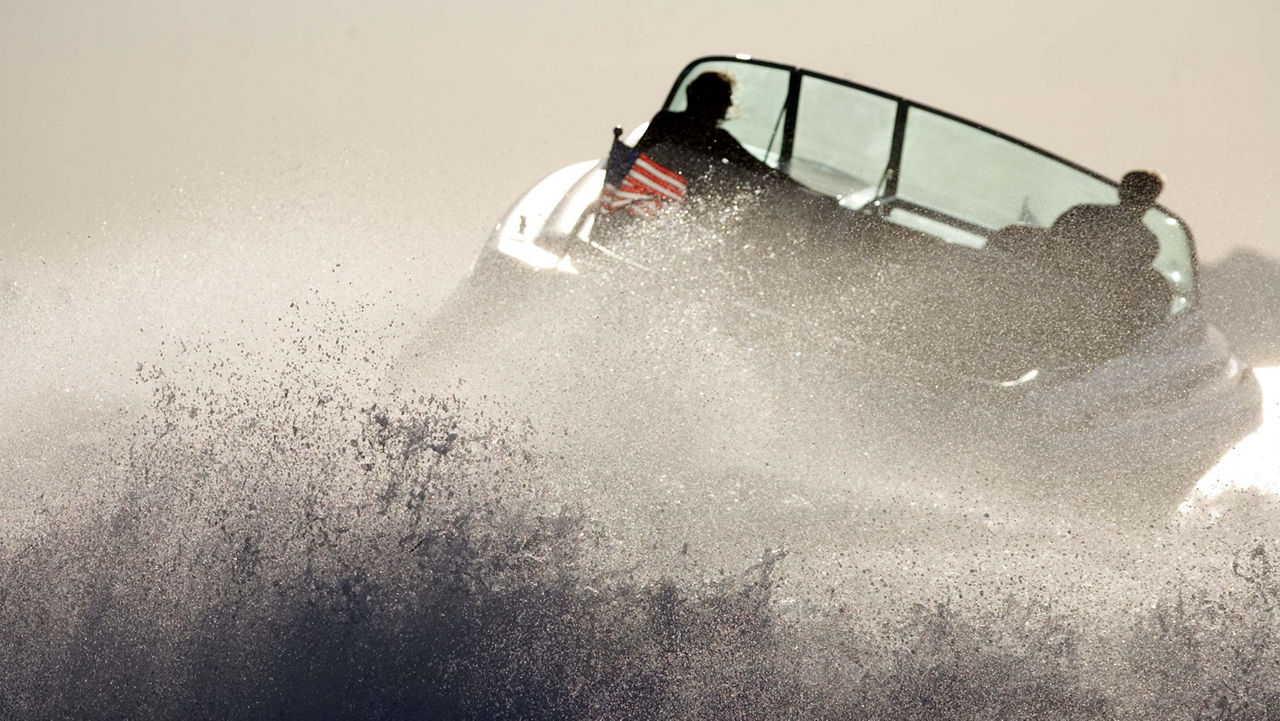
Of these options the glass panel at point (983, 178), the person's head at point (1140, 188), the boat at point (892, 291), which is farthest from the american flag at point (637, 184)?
the person's head at point (1140, 188)

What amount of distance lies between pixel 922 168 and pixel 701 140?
0.78 meters

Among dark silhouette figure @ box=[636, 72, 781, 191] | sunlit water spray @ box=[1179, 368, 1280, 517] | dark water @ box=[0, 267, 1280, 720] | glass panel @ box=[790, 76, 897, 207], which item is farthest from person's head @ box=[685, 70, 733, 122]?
sunlit water spray @ box=[1179, 368, 1280, 517]

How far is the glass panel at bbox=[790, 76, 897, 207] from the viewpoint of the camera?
12.2 ft

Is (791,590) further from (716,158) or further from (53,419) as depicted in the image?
(53,419)

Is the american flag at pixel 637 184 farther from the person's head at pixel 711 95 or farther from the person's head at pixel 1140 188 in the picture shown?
the person's head at pixel 1140 188

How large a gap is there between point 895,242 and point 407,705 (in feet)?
7.02

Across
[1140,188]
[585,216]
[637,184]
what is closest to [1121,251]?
[1140,188]

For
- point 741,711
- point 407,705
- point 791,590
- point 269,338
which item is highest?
point 269,338

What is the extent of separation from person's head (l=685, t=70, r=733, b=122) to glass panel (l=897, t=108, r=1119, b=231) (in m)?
0.66

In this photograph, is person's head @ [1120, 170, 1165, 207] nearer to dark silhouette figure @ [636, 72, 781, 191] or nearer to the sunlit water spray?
the sunlit water spray

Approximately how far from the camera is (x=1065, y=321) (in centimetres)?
347

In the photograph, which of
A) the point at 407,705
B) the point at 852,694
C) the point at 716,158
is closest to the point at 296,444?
the point at 407,705

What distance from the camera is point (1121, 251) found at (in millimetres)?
3684

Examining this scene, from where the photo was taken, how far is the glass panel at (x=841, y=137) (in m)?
3.71
